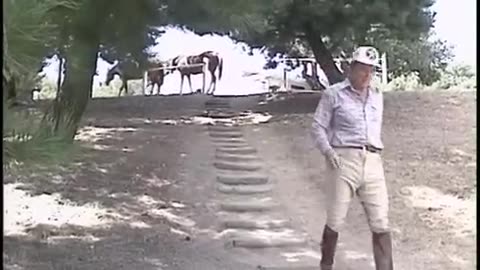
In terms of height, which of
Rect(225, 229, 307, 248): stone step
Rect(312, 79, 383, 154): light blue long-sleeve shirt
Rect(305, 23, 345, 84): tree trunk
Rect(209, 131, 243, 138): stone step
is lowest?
Rect(225, 229, 307, 248): stone step

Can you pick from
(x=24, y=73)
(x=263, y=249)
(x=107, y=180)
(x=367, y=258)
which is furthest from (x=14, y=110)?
(x=367, y=258)

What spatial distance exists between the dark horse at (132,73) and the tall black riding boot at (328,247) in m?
0.54

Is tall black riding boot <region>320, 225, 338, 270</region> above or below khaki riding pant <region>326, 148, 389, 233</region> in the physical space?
below

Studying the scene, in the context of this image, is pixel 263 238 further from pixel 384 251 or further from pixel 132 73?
pixel 132 73

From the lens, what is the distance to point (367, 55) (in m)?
1.63

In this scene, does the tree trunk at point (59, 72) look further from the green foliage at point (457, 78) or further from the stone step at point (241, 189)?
the green foliage at point (457, 78)

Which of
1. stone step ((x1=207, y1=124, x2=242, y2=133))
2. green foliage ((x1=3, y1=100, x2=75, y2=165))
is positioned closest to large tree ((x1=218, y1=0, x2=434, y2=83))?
stone step ((x1=207, y1=124, x2=242, y2=133))

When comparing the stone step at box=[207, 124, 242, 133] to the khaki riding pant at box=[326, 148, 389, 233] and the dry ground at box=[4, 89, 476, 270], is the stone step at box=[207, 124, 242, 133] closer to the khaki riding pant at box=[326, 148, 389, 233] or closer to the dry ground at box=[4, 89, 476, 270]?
the dry ground at box=[4, 89, 476, 270]

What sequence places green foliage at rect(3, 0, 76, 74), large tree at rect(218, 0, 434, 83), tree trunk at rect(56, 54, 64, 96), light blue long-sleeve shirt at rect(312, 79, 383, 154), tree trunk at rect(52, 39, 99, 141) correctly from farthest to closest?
1. large tree at rect(218, 0, 434, 83)
2. light blue long-sleeve shirt at rect(312, 79, 383, 154)
3. tree trunk at rect(52, 39, 99, 141)
4. tree trunk at rect(56, 54, 64, 96)
5. green foliage at rect(3, 0, 76, 74)

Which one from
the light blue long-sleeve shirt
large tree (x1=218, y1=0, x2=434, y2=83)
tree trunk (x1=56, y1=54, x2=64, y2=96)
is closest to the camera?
tree trunk (x1=56, y1=54, x2=64, y2=96)

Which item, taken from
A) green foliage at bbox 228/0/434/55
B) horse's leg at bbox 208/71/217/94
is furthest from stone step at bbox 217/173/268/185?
green foliage at bbox 228/0/434/55

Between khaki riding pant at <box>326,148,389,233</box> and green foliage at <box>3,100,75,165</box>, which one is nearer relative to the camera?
green foliage at <box>3,100,75,165</box>

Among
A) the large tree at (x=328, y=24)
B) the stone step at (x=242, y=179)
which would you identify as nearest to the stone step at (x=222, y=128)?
the stone step at (x=242, y=179)

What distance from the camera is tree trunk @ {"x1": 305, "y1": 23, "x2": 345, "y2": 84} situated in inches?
64.4
